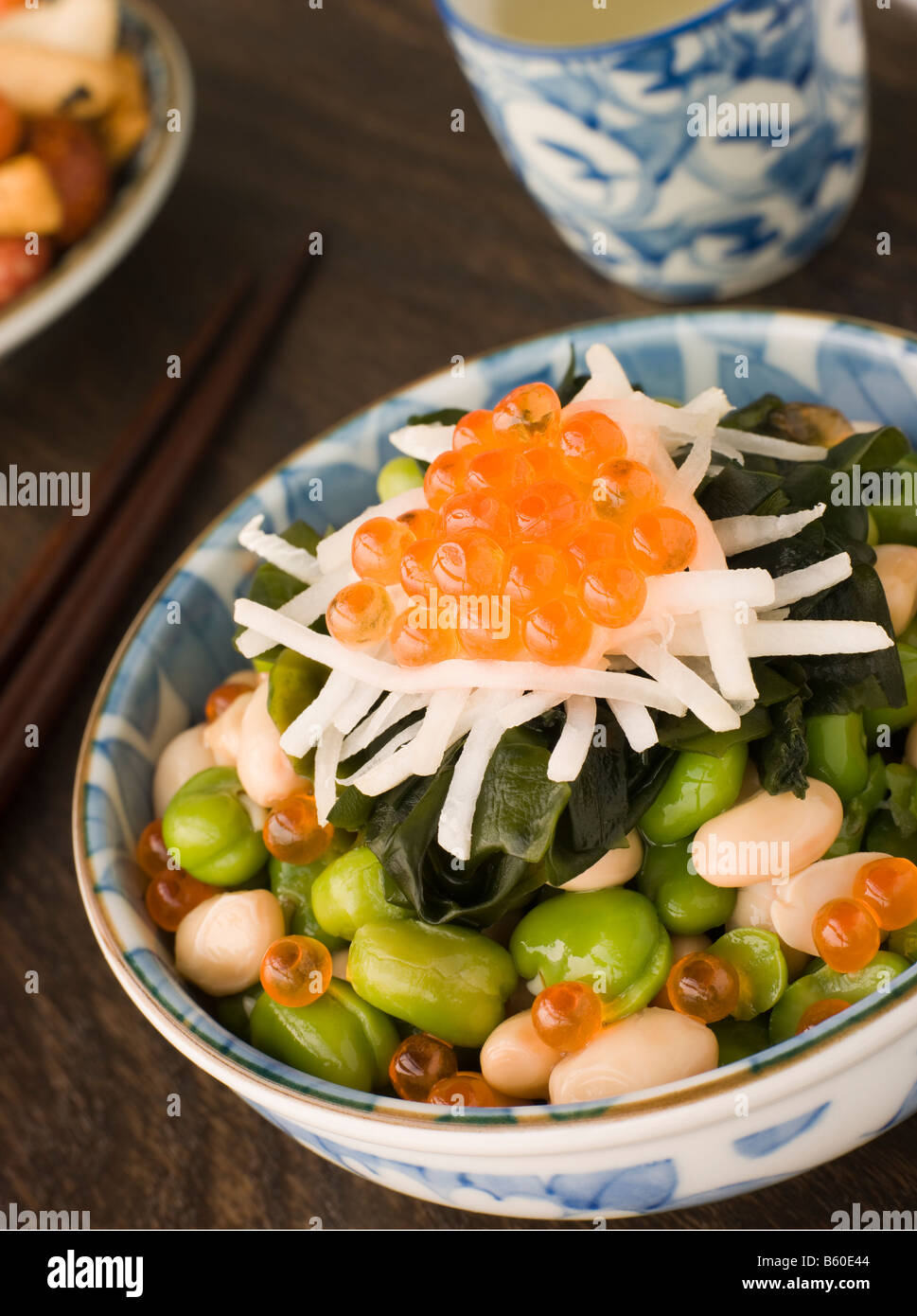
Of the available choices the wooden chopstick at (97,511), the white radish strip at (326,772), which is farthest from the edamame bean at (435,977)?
the wooden chopstick at (97,511)

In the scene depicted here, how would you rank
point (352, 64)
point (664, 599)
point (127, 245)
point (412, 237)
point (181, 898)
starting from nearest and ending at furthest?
point (664, 599), point (181, 898), point (127, 245), point (412, 237), point (352, 64)

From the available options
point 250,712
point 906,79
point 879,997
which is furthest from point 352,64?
point 879,997

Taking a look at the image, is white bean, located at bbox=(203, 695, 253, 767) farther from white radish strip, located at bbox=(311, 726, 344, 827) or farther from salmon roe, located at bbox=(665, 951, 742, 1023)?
salmon roe, located at bbox=(665, 951, 742, 1023)

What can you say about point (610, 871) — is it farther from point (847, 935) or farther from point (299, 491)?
point (299, 491)

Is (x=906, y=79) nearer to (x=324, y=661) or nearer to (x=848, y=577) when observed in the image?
Result: (x=848, y=577)

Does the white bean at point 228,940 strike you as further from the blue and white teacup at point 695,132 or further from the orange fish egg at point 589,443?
the blue and white teacup at point 695,132
